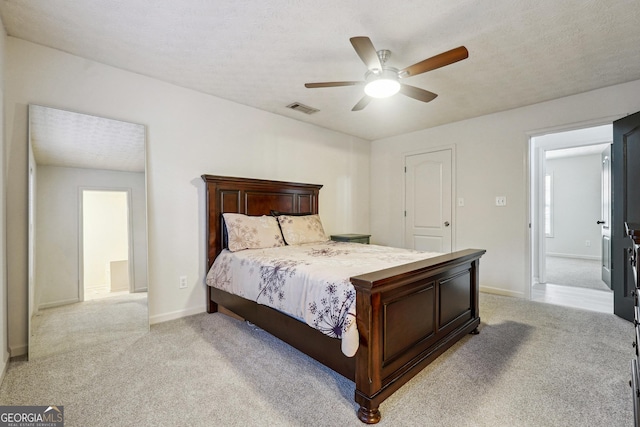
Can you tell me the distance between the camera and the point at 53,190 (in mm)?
2357

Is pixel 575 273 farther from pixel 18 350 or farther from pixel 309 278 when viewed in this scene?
pixel 18 350

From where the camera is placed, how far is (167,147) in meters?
2.99

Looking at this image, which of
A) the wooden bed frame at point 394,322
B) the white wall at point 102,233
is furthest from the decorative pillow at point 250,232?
the white wall at point 102,233

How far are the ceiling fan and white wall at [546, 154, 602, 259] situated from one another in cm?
601

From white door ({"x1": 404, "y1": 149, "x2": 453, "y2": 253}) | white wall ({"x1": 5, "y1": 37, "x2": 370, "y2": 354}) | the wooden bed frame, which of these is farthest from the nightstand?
the wooden bed frame

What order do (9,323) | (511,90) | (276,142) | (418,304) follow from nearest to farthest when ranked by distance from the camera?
1. (418,304)
2. (9,323)
3. (511,90)
4. (276,142)

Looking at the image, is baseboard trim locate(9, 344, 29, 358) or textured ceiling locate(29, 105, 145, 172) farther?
textured ceiling locate(29, 105, 145, 172)

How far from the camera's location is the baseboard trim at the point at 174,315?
2900 millimetres

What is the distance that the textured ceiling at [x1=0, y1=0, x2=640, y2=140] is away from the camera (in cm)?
193

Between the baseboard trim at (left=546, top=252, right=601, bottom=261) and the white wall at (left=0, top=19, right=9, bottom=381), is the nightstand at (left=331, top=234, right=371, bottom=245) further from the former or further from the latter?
the baseboard trim at (left=546, top=252, right=601, bottom=261)

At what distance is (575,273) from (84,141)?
6969 mm

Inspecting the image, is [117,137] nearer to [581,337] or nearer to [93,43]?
[93,43]

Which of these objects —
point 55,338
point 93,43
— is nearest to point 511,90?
point 93,43

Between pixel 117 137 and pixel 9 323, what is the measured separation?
163 centimetres
